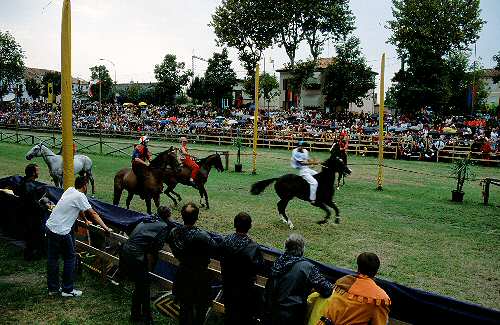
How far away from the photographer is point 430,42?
45.0 m

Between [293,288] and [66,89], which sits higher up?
[66,89]

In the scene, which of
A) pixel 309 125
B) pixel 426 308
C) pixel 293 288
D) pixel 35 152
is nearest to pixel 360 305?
pixel 293 288

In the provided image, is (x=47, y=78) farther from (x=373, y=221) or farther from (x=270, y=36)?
(x=373, y=221)

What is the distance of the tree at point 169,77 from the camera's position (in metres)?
70.4

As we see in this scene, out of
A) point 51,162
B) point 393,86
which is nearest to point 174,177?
point 51,162

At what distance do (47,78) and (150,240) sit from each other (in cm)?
10622

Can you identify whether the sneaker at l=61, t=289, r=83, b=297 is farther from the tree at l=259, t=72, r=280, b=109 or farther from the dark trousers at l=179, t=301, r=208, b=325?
the tree at l=259, t=72, r=280, b=109

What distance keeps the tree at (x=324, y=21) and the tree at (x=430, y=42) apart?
264 inches

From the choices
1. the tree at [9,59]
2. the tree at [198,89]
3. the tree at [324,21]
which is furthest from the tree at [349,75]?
the tree at [9,59]

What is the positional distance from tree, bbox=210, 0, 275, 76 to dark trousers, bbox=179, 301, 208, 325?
1883 inches

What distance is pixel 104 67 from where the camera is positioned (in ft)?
310

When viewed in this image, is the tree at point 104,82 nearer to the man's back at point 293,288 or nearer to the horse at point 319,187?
the horse at point 319,187

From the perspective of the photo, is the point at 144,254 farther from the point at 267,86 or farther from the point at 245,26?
the point at 267,86

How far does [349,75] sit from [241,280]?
4941cm
